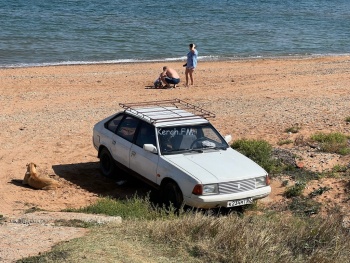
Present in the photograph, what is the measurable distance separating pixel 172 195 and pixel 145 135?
1533 mm

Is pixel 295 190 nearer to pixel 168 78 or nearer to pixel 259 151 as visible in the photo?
pixel 259 151

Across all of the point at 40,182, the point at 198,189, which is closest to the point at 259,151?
the point at 198,189

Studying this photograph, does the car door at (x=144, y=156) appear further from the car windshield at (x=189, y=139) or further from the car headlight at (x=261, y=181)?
the car headlight at (x=261, y=181)

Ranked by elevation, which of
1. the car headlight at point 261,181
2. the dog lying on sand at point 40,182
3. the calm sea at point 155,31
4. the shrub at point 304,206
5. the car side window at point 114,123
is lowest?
the calm sea at point 155,31

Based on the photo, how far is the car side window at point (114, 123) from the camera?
46.6 feet

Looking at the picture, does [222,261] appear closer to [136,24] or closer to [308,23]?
[136,24]

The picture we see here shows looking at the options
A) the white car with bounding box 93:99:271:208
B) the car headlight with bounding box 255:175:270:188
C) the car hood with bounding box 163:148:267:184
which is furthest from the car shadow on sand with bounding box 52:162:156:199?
the car headlight with bounding box 255:175:270:188

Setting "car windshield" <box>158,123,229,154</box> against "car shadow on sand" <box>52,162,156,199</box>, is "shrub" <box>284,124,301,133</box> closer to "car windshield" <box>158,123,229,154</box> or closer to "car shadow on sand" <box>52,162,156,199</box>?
"car windshield" <box>158,123,229,154</box>

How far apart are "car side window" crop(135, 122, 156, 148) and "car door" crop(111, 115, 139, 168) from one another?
7.4 inches

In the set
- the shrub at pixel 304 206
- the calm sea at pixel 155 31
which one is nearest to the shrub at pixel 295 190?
the shrub at pixel 304 206

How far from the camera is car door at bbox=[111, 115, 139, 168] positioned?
13620 millimetres

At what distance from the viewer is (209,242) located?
9.18 metres

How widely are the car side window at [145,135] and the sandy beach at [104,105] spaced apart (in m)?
1.12

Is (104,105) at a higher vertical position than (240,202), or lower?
lower
